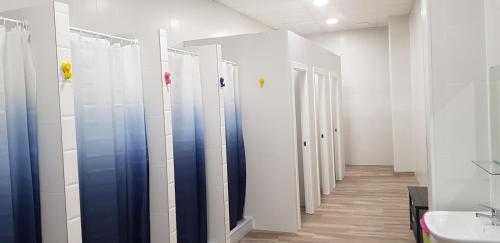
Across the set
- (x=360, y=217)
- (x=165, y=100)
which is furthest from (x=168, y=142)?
(x=360, y=217)

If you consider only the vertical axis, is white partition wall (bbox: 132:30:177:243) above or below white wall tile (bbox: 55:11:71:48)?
below

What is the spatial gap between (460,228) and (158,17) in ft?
10.3

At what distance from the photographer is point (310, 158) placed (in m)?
4.63

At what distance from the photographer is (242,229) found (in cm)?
401

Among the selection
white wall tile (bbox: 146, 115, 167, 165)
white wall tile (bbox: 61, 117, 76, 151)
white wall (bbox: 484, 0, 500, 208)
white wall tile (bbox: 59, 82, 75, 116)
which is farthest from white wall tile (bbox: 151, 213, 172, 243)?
white wall (bbox: 484, 0, 500, 208)

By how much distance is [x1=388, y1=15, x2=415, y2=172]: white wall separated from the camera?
676 centimetres

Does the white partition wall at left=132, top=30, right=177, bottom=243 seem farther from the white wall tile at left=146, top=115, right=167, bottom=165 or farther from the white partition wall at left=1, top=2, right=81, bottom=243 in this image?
the white partition wall at left=1, top=2, right=81, bottom=243

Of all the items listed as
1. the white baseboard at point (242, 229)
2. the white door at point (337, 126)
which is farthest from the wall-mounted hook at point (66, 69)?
the white door at point (337, 126)

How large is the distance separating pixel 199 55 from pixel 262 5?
2.35m

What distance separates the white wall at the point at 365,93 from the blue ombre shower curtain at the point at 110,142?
590 cm

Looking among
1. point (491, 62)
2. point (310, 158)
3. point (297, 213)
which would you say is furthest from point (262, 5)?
point (491, 62)

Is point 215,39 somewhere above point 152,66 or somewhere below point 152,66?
above

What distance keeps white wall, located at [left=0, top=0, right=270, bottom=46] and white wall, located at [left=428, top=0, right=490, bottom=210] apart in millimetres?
2398

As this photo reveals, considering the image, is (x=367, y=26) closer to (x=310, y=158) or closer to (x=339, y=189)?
(x=339, y=189)
